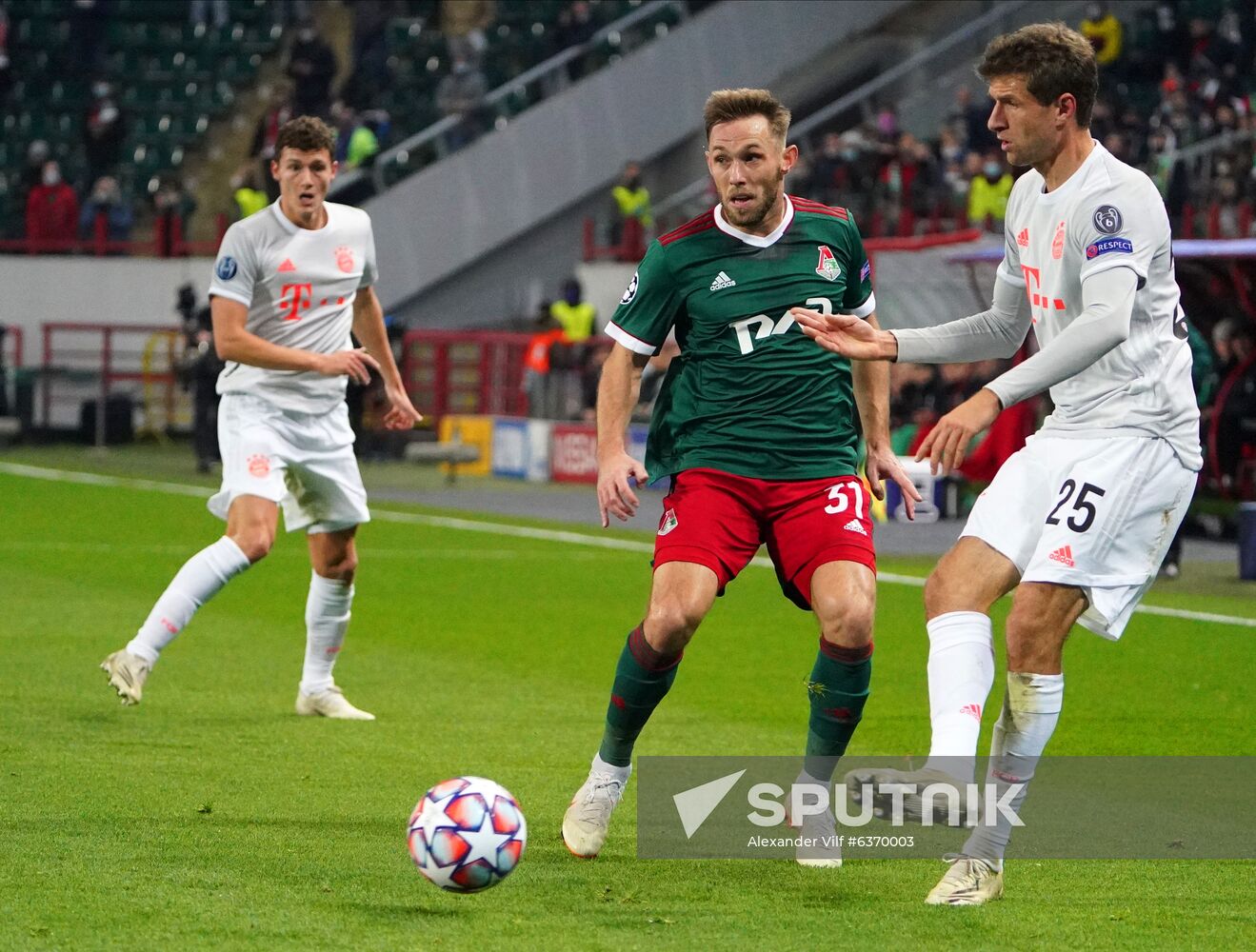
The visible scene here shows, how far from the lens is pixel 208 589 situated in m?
7.95

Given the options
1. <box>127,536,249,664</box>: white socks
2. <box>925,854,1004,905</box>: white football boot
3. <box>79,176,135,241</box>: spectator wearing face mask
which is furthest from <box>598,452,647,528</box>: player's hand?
<box>79,176,135,241</box>: spectator wearing face mask

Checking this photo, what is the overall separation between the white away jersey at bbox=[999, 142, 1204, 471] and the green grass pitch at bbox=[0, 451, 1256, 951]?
49.1 inches

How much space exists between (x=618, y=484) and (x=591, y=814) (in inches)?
36.8

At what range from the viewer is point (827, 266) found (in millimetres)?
5793

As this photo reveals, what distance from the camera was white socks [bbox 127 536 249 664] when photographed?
25.5 ft

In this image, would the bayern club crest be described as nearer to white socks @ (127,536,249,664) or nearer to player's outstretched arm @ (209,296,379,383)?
player's outstretched arm @ (209,296,379,383)

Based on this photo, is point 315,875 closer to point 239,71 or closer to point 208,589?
point 208,589

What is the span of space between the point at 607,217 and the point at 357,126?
405 centimetres

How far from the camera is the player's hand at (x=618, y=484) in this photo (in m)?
5.47

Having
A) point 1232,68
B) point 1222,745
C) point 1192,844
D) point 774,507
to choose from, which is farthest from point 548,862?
point 1232,68

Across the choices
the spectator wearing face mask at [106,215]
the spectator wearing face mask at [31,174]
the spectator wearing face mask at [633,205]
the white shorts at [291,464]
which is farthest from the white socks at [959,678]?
the spectator wearing face mask at [31,174]

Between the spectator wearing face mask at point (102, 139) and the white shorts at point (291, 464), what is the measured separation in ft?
77.5

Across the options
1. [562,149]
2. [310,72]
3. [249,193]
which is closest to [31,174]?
[310,72]

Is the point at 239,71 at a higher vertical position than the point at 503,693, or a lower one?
higher
